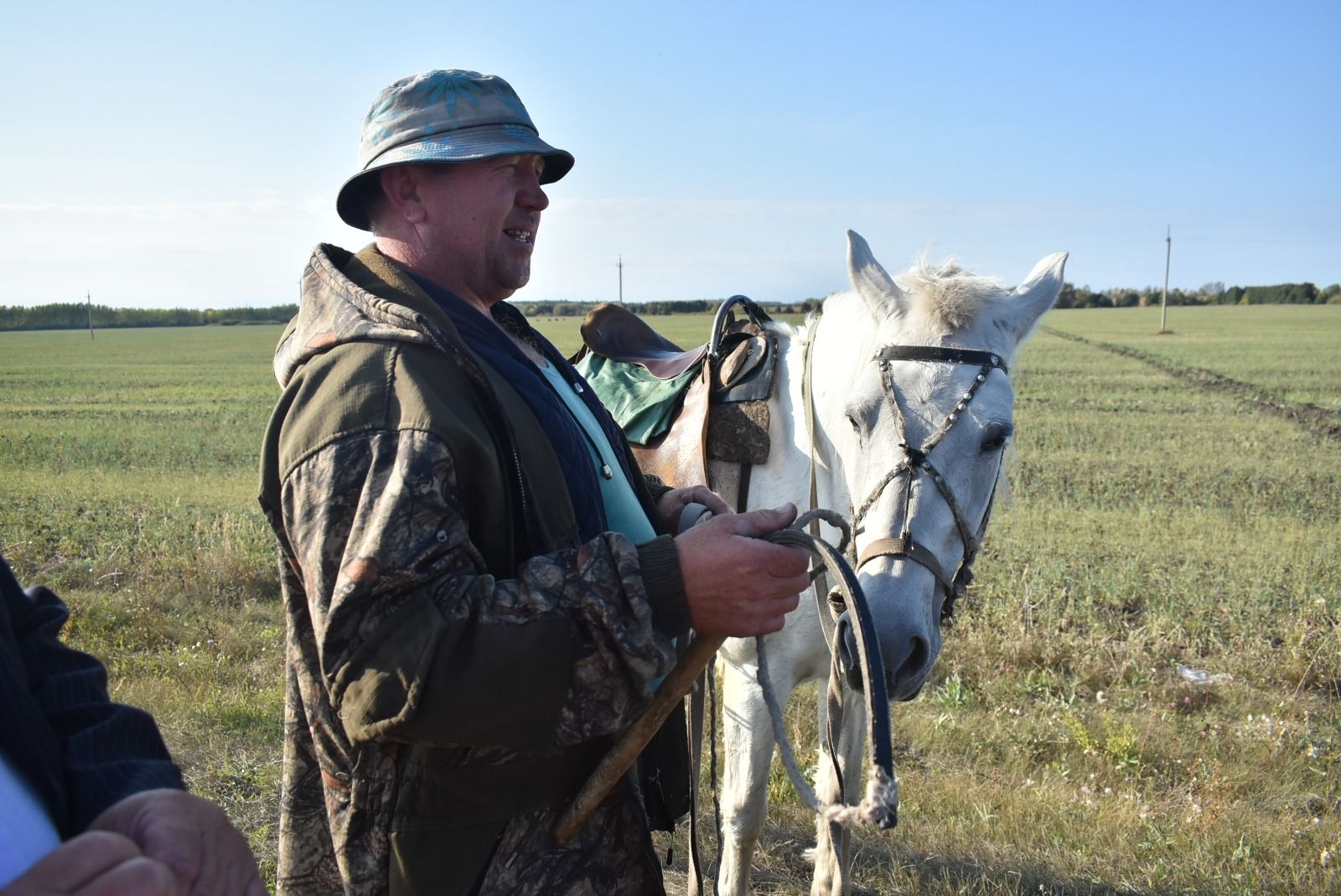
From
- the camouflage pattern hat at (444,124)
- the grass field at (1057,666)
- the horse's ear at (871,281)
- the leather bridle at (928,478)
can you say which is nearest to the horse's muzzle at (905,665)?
the leather bridle at (928,478)

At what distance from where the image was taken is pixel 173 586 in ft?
20.8

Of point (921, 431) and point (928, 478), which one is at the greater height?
point (921, 431)

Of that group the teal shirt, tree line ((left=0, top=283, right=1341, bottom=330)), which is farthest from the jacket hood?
tree line ((left=0, top=283, right=1341, bottom=330))

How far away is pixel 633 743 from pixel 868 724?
48 centimetres

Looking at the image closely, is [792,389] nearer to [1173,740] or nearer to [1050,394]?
[1173,740]

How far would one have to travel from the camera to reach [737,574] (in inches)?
63.2

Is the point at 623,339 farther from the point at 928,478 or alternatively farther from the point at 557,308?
the point at 557,308

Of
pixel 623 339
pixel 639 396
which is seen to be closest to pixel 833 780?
pixel 639 396

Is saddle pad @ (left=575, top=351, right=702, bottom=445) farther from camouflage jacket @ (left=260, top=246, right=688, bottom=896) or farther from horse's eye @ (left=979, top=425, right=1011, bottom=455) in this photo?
camouflage jacket @ (left=260, top=246, right=688, bottom=896)

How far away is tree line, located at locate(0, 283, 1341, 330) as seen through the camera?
5684cm

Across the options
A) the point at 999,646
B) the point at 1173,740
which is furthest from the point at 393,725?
the point at 999,646

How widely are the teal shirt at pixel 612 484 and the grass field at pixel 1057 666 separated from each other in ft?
5.09

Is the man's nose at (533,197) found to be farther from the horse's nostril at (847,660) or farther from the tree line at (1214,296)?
the tree line at (1214,296)

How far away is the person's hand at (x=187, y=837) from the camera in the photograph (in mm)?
1062
